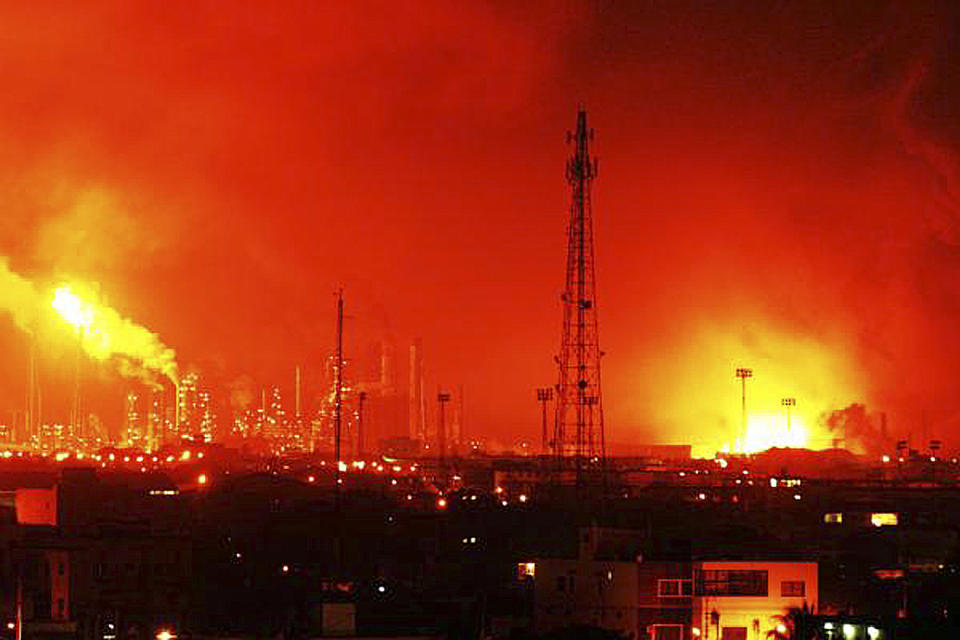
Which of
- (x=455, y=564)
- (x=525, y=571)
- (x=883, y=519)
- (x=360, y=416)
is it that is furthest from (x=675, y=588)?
(x=360, y=416)

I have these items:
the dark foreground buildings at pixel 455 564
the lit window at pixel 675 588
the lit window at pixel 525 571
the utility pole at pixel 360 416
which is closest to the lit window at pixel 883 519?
the dark foreground buildings at pixel 455 564

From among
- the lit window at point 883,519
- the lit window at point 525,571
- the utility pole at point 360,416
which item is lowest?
the lit window at point 525,571

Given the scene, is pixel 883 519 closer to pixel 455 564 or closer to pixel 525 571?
pixel 455 564

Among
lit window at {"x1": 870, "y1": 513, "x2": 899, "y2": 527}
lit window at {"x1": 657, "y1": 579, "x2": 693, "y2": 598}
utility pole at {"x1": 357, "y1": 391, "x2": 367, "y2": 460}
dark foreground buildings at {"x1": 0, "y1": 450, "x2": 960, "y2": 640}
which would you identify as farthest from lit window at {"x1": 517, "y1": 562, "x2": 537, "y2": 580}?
utility pole at {"x1": 357, "y1": 391, "x2": 367, "y2": 460}

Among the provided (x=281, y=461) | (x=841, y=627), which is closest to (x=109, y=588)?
(x=841, y=627)

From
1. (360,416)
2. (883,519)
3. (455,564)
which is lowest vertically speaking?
(455,564)

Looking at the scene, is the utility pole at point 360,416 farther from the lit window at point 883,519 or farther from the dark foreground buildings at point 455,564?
the lit window at point 883,519

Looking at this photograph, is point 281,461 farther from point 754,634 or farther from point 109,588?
point 754,634

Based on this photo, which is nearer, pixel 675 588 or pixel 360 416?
pixel 675 588

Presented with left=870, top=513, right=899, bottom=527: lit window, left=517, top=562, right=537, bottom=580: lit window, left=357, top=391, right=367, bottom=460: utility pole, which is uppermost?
left=357, top=391, right=367, bottom=460: utility pole

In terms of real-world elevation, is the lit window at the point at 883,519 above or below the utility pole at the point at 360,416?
below

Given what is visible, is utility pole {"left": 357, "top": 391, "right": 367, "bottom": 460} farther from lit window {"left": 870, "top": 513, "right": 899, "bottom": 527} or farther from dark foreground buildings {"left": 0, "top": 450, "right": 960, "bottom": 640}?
lit window {"left": 870, "top": 513, "right": 899, "bottom": 527}
